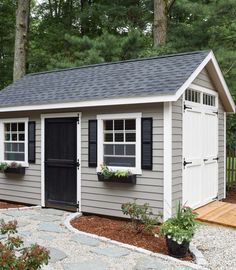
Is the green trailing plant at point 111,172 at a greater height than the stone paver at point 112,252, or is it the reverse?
the green trailing plant at point 111,172

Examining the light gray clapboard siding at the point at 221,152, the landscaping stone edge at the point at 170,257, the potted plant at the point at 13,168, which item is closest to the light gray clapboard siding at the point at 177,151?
the landscaping stone edge at the point at 170,257

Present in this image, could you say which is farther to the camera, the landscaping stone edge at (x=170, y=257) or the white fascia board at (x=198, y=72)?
the white fascia board at (x=198, y=72)

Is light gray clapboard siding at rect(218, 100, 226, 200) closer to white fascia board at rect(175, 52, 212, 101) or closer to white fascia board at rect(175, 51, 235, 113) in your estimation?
white fascia board at rect(175, 51, 235, 113)

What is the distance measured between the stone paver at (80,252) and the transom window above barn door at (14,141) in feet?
7.34

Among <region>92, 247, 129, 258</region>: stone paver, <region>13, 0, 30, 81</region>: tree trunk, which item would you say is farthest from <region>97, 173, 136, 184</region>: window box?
<region>13, 0, 30, 81</region>: tree trunk

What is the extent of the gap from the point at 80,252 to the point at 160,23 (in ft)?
32.7

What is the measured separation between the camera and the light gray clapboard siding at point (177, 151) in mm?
6531

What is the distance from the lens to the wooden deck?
670 centimetres

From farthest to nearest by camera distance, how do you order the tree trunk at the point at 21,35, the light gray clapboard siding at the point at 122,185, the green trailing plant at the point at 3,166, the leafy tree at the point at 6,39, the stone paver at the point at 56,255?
1. the leafy tree at the point at 6,39
2. the tree trunk at the point at 21,35
3. the green trailing plant at the point at 3,166
4. the light gray clapboard siding at the point at 122,185
5. the stone paver at the point at 56,255

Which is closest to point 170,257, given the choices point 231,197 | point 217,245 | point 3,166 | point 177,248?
point 177,248

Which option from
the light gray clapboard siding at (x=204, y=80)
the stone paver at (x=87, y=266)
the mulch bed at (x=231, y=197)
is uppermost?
the light gray clapboard siding at (x=204, y=80)

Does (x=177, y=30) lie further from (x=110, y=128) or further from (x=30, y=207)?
(x=30, y=207)

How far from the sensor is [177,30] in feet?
43.8

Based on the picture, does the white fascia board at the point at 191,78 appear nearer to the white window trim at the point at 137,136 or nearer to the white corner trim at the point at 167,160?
the white corner trim at the point at 167,160
